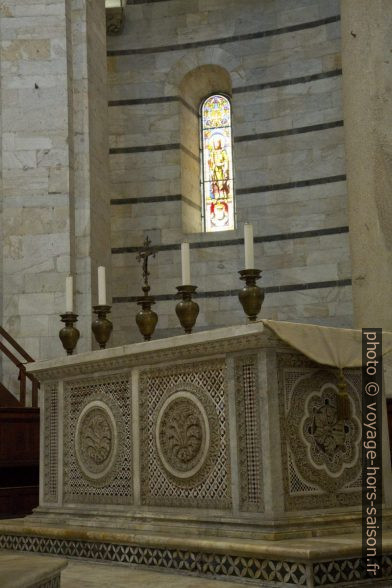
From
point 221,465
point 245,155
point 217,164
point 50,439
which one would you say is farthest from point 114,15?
point 221,465

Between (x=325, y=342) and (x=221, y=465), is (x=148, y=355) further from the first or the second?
(x=325, y=342)

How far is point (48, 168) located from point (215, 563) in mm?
7732

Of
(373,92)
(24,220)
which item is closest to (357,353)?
(373,92)

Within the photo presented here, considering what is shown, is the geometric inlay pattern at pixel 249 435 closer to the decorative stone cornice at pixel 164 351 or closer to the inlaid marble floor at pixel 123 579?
the decorative stone cornice at pixel 164 351

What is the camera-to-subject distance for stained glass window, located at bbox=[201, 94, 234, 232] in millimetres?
15094

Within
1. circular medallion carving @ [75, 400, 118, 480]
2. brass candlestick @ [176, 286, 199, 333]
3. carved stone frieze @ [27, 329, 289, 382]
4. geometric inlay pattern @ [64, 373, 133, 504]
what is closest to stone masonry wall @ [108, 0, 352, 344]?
carved stone frieze @ [27, 329, 289, 382]

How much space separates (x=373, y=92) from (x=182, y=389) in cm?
470

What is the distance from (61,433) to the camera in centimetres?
684

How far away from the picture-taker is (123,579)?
5.14 m

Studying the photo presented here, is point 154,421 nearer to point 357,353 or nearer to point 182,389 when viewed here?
point 182,389

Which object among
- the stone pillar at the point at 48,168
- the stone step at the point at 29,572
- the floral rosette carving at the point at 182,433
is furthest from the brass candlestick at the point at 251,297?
the stone pillar at the point at 48,168

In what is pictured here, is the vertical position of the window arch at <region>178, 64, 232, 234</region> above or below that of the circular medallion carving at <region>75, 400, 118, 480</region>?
above

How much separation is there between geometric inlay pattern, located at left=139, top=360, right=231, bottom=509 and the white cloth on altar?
559mm

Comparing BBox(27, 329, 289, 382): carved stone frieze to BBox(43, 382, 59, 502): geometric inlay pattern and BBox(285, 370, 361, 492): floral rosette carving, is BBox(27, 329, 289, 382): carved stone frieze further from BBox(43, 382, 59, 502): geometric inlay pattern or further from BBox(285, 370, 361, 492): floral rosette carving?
BBox(285, 370, 361, 492): floral rosette carving
